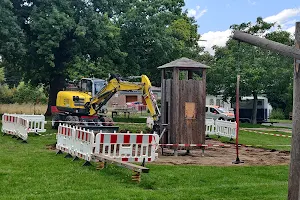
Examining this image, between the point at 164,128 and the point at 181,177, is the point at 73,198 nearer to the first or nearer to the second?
the point at 181,177

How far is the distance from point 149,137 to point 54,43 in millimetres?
Answer: 16028

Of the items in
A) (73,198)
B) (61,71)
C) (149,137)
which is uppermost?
(61,71)

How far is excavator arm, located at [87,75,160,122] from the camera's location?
780 inches

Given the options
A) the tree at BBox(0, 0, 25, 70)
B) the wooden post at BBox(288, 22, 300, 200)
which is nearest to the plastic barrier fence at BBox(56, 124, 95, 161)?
the wooden post at BBox(288, 22, 300, 200)

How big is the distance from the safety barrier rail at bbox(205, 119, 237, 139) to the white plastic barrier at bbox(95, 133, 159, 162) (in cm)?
1147

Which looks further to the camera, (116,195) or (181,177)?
(181,177)

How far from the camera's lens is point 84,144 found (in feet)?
43.1

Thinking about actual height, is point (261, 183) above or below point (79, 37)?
below

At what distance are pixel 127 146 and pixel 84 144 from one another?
117 cm

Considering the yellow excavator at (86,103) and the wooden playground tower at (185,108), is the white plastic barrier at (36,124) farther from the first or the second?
the wooden playground tower at (185,108)

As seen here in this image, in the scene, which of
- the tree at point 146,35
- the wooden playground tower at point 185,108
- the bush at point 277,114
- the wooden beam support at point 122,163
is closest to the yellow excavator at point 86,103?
the tree at point 146,35

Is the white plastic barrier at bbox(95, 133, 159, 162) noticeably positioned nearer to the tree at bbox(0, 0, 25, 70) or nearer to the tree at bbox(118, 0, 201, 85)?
the tree at bbox(0, 0, 25, 70)

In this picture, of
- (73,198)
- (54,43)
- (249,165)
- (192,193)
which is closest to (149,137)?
(249,165)

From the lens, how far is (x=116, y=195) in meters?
8.91
